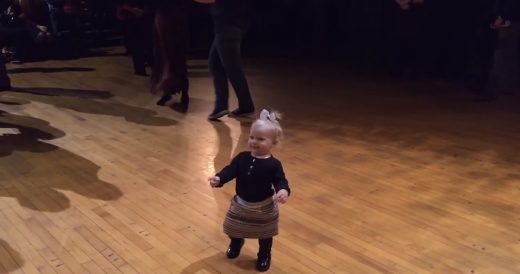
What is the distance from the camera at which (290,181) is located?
2.88 metres

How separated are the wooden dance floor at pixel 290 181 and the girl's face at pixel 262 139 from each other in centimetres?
45

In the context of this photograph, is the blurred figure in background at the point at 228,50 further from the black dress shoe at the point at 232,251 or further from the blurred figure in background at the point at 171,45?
the black dress shoe at the point at 232,251

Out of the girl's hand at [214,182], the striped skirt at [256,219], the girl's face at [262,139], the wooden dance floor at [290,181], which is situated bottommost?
the wooden dance floor at [290,181]

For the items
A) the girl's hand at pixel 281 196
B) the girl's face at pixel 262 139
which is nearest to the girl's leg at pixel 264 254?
the girl's hand at pixel 281 196

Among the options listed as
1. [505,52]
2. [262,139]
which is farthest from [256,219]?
[505,52]

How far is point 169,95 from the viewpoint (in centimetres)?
449

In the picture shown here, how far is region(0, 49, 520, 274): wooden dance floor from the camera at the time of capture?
84.5 inches

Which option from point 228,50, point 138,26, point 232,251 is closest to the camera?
point 232,251

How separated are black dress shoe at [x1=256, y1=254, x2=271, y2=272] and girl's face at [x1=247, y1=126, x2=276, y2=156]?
15.8 inches

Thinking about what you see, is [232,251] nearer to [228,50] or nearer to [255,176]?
[255,176]

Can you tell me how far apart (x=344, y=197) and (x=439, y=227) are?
1.59 ft

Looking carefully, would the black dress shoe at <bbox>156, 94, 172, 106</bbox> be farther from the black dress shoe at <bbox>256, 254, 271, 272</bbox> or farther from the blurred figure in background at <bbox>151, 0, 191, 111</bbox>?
the black dress shoe at <bbox>256, 254, 271, 272</bbox>

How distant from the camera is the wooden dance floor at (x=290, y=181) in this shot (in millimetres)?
2146

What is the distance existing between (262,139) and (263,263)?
0.47 metres
